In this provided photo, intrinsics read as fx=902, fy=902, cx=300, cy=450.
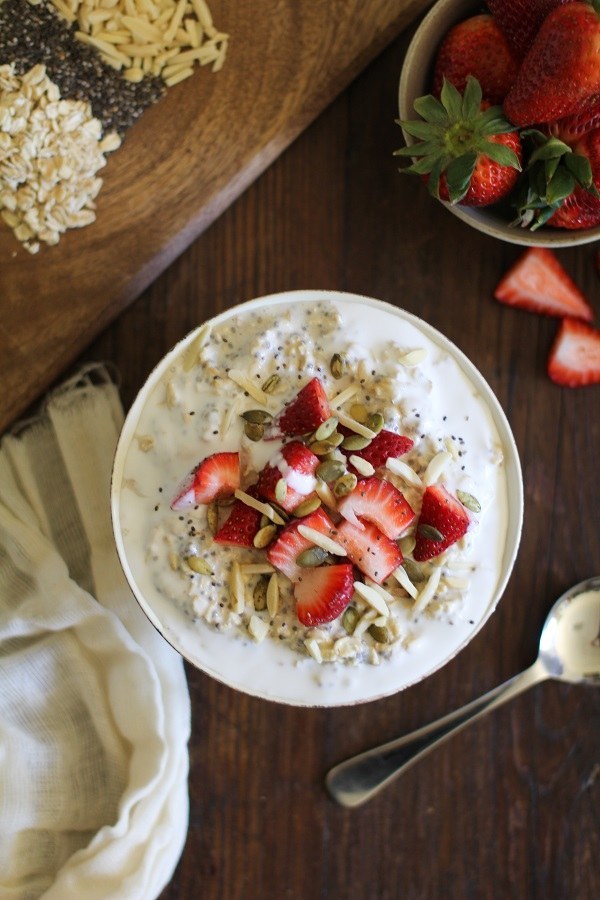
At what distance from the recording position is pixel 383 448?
37.0 inches

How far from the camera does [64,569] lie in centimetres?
120

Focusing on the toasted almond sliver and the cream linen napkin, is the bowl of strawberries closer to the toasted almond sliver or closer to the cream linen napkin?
the toasted almond sliver

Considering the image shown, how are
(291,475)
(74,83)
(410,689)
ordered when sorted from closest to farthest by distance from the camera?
(291,475) → (74,83) → (410,689)

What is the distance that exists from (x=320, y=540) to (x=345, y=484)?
0.21 ft

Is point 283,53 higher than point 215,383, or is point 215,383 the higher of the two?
point 283,53

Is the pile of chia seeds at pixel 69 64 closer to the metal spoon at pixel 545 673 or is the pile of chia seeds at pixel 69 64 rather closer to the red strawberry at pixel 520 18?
the red strawberry at pixel 520 18

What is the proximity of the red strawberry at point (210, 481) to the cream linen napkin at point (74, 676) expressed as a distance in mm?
307

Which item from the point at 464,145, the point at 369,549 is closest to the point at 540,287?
the point at 464,145

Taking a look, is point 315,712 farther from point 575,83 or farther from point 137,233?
point 575,83

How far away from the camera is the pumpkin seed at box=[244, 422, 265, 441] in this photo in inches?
37.3

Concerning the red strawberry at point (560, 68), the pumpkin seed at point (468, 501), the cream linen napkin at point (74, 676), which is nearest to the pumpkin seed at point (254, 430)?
the pumpkin seed at point (468, 501)

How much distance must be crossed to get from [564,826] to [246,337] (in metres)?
0.85

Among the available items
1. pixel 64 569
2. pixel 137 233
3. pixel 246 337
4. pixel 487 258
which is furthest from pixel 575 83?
pixel 64 569

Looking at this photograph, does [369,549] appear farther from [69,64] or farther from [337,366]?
[69,64]
